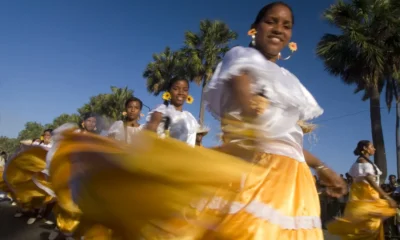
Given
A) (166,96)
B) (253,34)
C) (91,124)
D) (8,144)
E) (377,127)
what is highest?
(377,127)

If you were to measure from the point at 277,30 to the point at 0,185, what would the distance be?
26.6 feet

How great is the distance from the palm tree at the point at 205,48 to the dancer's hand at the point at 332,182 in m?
22.7

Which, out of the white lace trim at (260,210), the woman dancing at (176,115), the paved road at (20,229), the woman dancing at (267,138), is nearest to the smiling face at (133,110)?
the woman dancing at (176,115)

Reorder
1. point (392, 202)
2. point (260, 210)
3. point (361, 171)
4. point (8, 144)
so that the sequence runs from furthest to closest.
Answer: point (8, 144) → point (361, 171) → point (392, 202) → point (260, 210)

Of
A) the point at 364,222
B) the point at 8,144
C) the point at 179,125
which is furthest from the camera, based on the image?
the point at 8,144

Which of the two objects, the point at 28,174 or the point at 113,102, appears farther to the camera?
the point at 113,102

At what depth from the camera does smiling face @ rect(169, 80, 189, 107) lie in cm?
472

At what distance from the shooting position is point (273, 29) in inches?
84.3

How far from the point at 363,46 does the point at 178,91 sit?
14.3 m

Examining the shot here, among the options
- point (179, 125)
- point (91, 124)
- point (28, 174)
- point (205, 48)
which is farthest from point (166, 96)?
point (205, 48)

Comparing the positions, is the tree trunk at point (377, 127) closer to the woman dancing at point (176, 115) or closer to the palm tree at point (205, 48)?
the palm tree at point (205, 48)

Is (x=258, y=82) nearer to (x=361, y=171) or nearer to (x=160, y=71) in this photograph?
(x=361, y=171)

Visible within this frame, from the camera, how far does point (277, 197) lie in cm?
174

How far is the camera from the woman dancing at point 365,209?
5.45 meters
